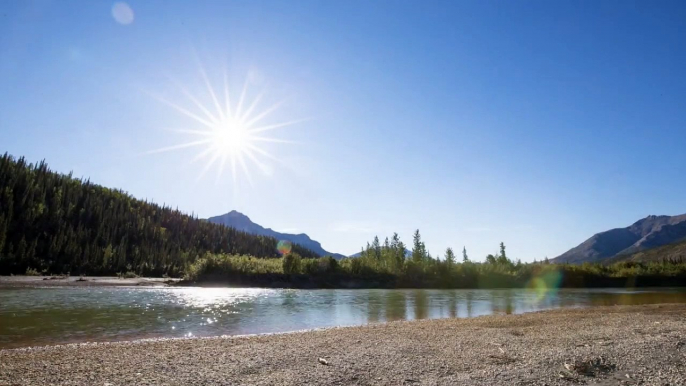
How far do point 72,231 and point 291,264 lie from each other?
63527 millimetres

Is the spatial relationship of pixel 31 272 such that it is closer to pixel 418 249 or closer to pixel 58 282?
pixel 58 282

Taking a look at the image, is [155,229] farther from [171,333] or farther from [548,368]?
[548,368]

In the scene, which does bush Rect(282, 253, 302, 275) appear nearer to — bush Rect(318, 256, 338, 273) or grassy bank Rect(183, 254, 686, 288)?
grassy bank Rect(183, 254, 686, 288)

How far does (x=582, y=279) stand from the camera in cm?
8269

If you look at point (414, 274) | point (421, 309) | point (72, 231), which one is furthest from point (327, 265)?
point (72, 231)

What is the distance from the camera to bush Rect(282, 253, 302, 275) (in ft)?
234

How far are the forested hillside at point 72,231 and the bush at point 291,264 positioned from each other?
156ft

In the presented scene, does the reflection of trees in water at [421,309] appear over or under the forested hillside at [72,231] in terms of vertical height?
under

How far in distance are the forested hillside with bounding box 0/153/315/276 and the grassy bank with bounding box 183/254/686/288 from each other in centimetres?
3700

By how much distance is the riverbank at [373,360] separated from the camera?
1005 centimetres

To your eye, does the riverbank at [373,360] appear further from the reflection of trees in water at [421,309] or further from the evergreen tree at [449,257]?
the evergreen tree at [449,257]

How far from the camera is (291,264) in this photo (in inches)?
2844

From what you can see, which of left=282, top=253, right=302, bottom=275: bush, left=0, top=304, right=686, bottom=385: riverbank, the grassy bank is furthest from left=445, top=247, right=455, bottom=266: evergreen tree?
left=0, top=304, right=686, bottom=385: riverbank

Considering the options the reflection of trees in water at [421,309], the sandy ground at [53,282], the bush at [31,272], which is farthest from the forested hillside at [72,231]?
the reflection of trees in water at [421,309]
